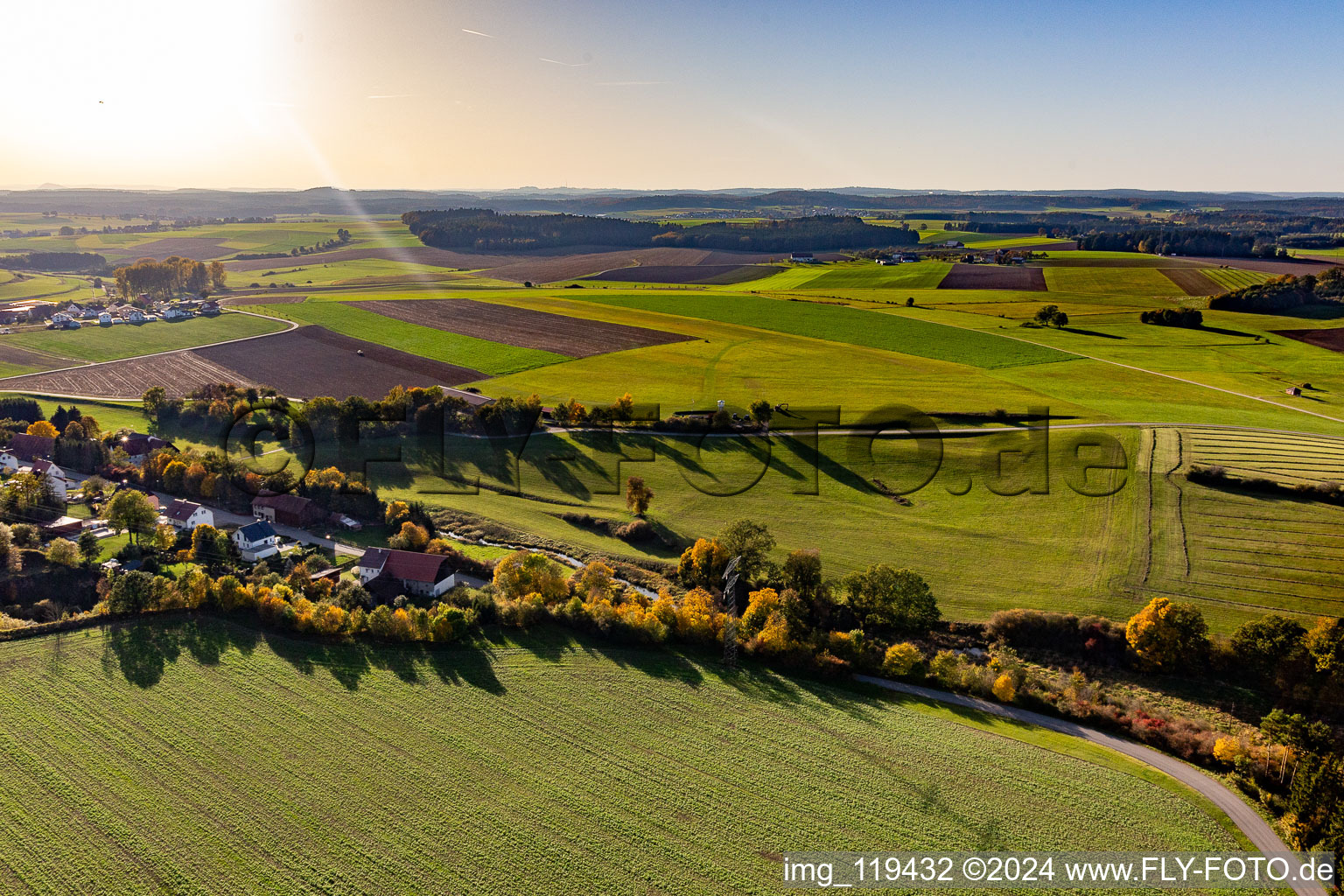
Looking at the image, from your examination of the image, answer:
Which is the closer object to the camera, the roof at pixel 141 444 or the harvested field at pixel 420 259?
the roof at pixel 141 444

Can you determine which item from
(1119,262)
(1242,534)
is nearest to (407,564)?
(1242,534)

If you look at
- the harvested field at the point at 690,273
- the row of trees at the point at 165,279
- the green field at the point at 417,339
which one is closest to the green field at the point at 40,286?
the row of trees at the point at 165,279

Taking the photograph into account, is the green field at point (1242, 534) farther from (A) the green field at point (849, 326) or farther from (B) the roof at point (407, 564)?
(B) the roof at point (407, 564)

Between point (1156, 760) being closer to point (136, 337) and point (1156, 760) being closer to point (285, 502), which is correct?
point (285, 502)

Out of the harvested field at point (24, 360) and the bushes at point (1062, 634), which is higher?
the harvested field at point (24, 360)

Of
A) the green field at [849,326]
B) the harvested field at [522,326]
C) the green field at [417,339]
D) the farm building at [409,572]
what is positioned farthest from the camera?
the harvested field at [522,326]

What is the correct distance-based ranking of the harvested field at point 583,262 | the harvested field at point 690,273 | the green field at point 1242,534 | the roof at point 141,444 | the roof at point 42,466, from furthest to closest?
the harvested field at point 583,262 < the harvested field at point 690,273 < the roof at point 141,444 < the roof at point 42,466 < the green field at point 1242,534
